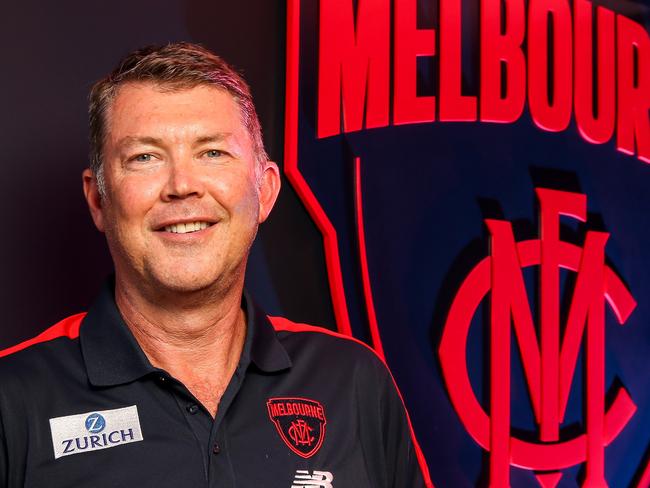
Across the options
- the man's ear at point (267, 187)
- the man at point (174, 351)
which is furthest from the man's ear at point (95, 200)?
the man's ear at point (267, 187)

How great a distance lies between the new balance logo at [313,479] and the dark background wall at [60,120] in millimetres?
573

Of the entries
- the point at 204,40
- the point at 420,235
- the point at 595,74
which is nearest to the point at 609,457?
the point at 420,235

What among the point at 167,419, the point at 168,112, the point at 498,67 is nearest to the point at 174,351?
the point at 167,419

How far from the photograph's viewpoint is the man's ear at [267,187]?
168cm

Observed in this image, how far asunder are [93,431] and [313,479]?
0.37 meters

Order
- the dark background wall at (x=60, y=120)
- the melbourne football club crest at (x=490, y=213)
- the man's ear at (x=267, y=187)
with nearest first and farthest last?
the man's ear at (x=267, y=187), the dark background wall at (x=60, y=120), the melbourne football club crest at (x=490, y=213)

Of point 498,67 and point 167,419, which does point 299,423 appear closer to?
point 167,419

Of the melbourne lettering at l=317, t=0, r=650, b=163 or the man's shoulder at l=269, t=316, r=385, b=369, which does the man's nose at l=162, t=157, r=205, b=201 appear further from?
the melbourne lettering at l=317, t=0, r=650, b=163

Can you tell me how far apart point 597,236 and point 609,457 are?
57cm

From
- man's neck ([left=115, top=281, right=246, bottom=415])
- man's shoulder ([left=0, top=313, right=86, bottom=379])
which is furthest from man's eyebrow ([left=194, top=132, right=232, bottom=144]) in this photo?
man's shoulder ([left=0, top=313, right=86, bottom=379])

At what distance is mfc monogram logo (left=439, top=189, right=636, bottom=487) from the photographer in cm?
221

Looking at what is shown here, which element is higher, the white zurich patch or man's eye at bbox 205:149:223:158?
man's eye at bbox 205:149:223:158

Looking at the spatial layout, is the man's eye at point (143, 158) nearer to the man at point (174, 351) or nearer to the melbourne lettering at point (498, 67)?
the man at point (174, 351)

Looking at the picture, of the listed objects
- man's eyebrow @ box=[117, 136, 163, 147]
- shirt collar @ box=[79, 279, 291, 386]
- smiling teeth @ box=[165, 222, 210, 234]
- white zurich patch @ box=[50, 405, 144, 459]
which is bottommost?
white zurich patch @ box=[50, 405, 144, 459]
